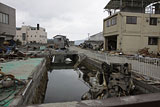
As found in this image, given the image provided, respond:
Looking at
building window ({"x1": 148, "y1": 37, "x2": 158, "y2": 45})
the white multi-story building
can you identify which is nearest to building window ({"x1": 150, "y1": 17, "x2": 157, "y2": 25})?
building window ({"x1": 148, "y1": 37, "x2": 158, "y2": 45})

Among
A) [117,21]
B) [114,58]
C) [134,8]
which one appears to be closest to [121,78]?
[114,58]

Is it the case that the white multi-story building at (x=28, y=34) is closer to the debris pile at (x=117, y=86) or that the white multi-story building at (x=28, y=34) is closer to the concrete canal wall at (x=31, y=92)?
the concrete canal wall at (x=31, y=92)

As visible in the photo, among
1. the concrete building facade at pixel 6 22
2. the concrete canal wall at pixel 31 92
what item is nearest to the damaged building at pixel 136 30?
the concrete canal wall at pixel 31 92

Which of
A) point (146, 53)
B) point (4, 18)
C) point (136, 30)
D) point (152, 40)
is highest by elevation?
point (4, 18)

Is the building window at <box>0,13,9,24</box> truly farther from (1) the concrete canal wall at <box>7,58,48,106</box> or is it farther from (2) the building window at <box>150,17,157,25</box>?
(2) the building window at <box>150,17,157,25</box>

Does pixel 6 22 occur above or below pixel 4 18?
below

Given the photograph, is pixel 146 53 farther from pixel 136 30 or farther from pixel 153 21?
pixel 153 21

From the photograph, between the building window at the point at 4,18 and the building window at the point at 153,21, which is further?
the building window at the point at 4,18

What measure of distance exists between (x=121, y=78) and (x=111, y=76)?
0.66 metres

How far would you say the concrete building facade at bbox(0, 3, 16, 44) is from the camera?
19700 mm

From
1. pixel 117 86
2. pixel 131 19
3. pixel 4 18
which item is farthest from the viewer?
pixel 4 18

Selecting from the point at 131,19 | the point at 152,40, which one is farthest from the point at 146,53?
the point at 131,19

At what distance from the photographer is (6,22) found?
20.9m

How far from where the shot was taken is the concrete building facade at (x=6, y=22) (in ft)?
64.6
